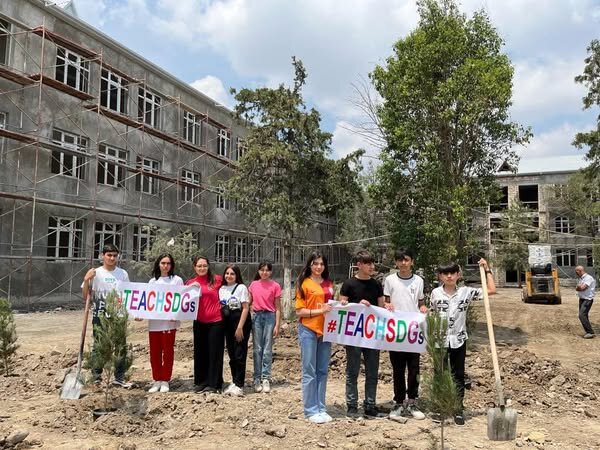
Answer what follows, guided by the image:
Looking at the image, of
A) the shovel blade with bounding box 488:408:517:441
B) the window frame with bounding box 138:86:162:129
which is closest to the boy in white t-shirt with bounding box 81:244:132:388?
the shovel blade with bounding box 488:408:517:441

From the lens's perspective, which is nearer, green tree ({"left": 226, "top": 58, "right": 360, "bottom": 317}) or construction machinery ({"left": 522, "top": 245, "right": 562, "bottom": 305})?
green tree ({"left": 226, "top": 58, "right": 360, "bottom": 317})

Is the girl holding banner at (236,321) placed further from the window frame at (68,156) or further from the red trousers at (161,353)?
the window frame at (68,156)

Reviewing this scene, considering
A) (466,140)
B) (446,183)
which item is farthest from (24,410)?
(466,140)

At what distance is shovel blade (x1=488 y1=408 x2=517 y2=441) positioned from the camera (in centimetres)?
460

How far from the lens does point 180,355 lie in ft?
29.1

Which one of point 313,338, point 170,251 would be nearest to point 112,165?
point 170,251

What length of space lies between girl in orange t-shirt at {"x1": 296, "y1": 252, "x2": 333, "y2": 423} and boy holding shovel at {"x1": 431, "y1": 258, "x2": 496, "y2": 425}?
119 cm

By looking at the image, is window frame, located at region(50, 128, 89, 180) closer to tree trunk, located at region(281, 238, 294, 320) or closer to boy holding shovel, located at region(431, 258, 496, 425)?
tree trunk, located at region(281, 238, 294, 320)

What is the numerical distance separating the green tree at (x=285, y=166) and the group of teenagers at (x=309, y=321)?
9.97 meters

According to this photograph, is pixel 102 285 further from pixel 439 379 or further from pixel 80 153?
pixel 80 153

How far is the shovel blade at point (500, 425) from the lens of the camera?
4.60m

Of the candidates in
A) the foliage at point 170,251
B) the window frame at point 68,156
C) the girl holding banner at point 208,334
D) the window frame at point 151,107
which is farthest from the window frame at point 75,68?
the girl holding banner at point 208,334

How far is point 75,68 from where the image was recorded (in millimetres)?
18688

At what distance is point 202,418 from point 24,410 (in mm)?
2026
